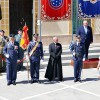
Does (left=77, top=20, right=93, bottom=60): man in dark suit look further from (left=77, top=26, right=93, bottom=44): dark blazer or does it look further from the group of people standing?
the group of people standing

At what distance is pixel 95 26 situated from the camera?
67.9 ft

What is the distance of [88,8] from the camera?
17688 millimetres

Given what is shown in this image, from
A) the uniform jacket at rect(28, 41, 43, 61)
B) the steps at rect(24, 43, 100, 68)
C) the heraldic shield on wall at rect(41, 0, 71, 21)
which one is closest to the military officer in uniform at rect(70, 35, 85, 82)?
the uniform jacket at rect(28, 41, 43, 61)

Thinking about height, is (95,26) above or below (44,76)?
above

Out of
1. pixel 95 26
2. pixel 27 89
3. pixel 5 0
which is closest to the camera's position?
pixel 27 89

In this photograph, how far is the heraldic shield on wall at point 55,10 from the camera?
1698 cm

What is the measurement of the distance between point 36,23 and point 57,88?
675cm

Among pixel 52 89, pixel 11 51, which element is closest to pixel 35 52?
pixel 11 51

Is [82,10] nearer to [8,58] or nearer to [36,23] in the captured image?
[36,23]

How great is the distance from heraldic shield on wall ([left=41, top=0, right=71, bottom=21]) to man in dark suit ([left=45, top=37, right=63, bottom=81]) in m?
3.09

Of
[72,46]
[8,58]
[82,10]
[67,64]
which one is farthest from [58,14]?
[8,58]

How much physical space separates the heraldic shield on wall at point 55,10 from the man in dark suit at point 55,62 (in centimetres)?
309

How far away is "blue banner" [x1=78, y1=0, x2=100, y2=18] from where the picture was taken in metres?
17.5

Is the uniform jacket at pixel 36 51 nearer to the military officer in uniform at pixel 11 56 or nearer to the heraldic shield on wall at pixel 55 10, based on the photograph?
the military officer in uniform at pixel 11 56
